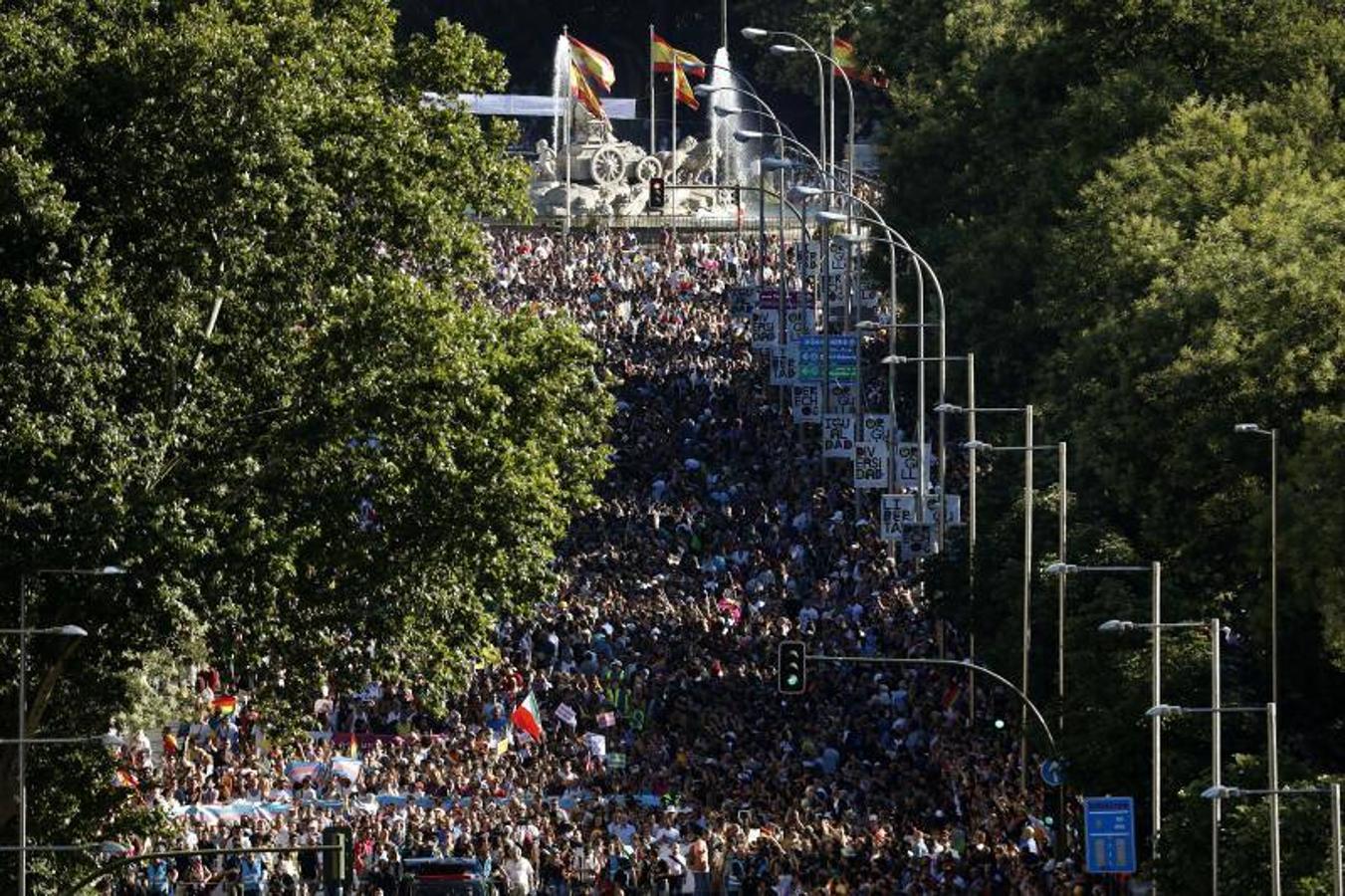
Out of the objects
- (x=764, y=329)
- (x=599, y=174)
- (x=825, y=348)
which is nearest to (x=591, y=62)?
(x=599, y=174)

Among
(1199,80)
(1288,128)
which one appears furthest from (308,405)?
(1199,80)

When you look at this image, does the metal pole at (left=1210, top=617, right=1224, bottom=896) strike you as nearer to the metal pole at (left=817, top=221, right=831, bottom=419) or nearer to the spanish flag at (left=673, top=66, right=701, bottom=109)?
the metal pole at (left=817, top=221, right=831, bottom=419)

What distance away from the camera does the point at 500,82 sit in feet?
195

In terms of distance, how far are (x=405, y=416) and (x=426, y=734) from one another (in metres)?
17.5

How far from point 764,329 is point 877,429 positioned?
76.1 feet

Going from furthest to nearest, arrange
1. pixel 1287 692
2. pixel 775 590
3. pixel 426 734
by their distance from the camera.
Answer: pixel 775 590
pixel 426 734
pixel 1287 692

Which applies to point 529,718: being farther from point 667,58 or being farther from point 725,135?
point 725,135

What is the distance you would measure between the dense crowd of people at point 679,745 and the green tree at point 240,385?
4.53 meters

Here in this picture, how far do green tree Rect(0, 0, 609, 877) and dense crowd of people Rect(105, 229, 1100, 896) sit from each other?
453cm

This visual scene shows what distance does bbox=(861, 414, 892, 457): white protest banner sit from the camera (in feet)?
267

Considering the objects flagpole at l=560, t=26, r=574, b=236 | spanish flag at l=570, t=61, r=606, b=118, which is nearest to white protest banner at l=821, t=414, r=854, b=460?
flagpole at l=560, t=26, r=574, b=236

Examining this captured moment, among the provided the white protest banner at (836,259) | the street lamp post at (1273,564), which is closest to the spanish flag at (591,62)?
the white protest banner at (836,259)

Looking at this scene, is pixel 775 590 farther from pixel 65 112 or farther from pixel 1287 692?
pixel 65 112

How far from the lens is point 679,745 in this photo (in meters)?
69.1
